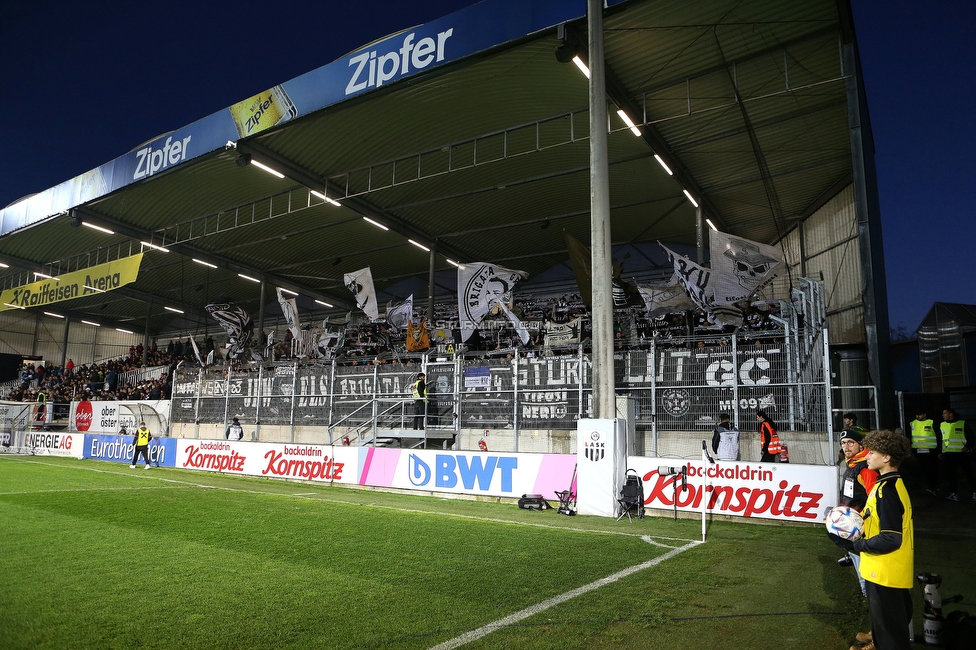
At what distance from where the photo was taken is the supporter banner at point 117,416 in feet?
86.4

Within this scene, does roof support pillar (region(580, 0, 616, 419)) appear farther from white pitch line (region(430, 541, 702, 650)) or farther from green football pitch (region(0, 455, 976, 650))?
white pitch line (region(430, 541, 702, 650))

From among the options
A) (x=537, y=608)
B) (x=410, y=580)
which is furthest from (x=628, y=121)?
(x=537, y=608)

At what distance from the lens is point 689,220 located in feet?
86.7

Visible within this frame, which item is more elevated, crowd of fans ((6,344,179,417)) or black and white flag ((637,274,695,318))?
black and white flag ((637,274,695,318))

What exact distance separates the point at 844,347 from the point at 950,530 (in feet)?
38.2

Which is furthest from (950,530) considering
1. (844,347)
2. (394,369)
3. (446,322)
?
(446,322)

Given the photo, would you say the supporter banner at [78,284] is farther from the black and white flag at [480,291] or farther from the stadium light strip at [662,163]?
the stadium light strip at [662,163]

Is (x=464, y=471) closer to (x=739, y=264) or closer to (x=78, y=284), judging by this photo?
(x=739, y=264)

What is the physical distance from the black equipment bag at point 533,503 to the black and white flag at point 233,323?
2089 centimetres

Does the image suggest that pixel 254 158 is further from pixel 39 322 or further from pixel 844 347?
pixel 39 322

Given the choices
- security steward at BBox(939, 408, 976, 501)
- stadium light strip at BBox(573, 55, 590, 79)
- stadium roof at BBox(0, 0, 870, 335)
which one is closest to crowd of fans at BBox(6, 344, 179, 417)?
stadium roof at BBox(0, 0, 870, 335)

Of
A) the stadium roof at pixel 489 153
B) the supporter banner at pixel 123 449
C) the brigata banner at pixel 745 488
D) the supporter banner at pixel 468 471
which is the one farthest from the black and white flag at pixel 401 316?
the brigata banner at pixel 745 488

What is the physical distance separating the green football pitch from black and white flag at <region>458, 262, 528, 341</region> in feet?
30.3

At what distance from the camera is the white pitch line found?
4383mm
